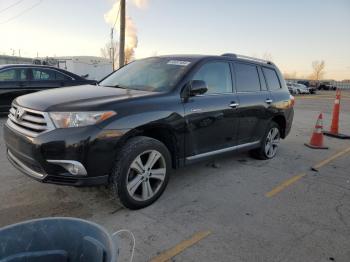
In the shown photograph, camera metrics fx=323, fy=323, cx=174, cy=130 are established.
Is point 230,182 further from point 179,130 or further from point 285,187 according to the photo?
point 179,130

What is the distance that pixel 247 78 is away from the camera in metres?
5.17

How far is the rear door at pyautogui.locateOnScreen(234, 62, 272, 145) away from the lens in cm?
492

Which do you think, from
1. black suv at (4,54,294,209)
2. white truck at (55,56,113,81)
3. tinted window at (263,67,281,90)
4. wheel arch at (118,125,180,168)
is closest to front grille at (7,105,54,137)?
black suv at (4,54,294,209)

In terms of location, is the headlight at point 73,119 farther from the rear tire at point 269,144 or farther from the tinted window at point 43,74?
the tinted window at point 43,74

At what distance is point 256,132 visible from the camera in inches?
212

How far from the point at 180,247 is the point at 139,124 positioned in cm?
129

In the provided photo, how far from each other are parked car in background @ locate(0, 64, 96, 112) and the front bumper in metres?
5.22

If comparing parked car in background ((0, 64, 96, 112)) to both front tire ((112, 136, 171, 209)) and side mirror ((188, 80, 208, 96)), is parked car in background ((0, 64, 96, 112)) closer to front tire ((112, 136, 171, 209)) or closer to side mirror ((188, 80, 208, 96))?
side mirror ((188, 80, 208, 96))

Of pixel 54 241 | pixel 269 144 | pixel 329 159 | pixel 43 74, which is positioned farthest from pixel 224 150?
pixel 43 74

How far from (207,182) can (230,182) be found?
0.34m

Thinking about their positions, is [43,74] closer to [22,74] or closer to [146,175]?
[22,74]

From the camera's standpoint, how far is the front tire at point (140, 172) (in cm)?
328

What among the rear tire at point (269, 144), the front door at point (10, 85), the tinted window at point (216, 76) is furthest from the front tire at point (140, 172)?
the front door at point (10, 85)

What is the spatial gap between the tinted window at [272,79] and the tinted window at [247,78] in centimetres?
41
